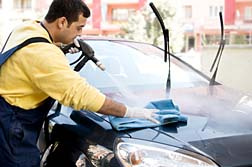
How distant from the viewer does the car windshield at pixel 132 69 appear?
2990 mm

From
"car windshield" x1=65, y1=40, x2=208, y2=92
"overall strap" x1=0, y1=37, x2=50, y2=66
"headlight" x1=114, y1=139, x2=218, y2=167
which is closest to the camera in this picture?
"headlight" x1=114, y1=139, x2=218, y2=167

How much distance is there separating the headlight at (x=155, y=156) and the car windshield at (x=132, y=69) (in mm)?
981

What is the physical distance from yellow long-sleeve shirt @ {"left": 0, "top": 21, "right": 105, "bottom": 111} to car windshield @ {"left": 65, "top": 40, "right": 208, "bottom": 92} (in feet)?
2.71

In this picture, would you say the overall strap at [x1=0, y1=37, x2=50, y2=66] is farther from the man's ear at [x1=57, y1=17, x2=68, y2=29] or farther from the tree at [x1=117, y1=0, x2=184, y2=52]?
the tree at [x1=117, y1=0, x2=184, y2=52]

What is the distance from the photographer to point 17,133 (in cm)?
210

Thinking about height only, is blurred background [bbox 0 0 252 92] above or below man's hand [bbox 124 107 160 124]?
above

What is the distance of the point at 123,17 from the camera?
1054 inches

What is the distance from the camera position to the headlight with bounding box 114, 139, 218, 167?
1.85 m

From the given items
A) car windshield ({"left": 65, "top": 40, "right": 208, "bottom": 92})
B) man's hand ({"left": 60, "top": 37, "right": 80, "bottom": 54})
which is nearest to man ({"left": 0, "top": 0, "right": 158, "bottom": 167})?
man's hand ({"left": 60, "top": 37, "right": 80, "bottom": 54})

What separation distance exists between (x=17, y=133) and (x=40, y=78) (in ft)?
1.07

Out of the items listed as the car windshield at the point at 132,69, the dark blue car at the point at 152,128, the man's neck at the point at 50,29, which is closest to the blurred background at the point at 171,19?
the car windshield at the point at 132,69

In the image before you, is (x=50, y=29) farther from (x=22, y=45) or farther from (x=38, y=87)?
(x=38, y=87)

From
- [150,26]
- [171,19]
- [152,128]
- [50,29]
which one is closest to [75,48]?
[50,29]

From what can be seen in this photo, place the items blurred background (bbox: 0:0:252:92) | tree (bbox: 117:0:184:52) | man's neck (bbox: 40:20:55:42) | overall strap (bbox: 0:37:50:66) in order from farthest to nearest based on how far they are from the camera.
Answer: tree (bbox: 117:0:184:52) → blurred background (bbox: 0:0:252:92) → man's neck (bbox: 40:20:55:42) → overall strap (bbox: 0:37:50:66)
